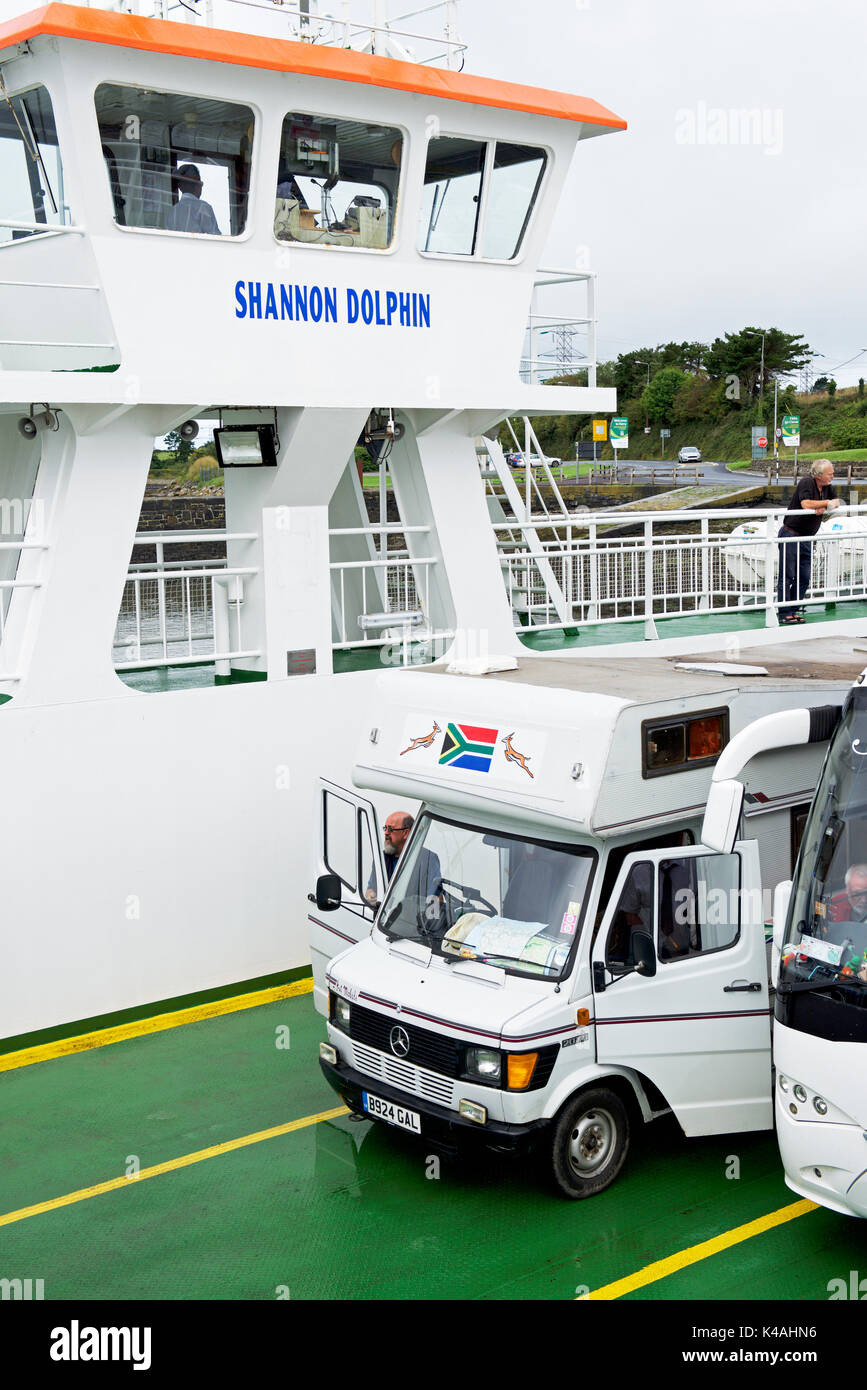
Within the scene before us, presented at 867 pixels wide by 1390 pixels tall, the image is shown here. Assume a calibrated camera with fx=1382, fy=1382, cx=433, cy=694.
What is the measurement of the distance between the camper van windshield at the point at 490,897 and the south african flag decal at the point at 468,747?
386mm

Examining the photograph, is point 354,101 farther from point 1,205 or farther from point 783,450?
point 783,450

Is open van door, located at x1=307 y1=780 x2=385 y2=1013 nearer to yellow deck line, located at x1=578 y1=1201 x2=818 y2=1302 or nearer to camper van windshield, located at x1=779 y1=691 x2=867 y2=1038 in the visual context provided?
yellow deck line, located at x1=578 y1=1201 x2=818 y2=1302

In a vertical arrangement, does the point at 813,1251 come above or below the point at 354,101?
below

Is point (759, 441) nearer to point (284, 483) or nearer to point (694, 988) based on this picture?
point (284, 483)

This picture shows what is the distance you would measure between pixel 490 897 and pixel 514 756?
0.78m

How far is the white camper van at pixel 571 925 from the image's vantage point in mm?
6562

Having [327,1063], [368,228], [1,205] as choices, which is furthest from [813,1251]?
[1,205]

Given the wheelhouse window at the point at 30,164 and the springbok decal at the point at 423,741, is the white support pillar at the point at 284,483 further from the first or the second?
the springbok decal at the point at 423,741

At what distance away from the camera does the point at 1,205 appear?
9.98m

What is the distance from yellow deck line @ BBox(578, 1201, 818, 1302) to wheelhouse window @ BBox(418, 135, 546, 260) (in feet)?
25.0

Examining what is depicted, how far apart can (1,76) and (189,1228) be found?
749 cm

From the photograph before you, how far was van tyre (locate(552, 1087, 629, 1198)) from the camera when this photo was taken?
664 cm

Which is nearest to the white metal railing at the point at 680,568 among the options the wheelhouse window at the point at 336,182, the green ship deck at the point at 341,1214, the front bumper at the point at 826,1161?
the wheelhouse window at the point at 336,182

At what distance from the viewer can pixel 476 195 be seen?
1120cm
